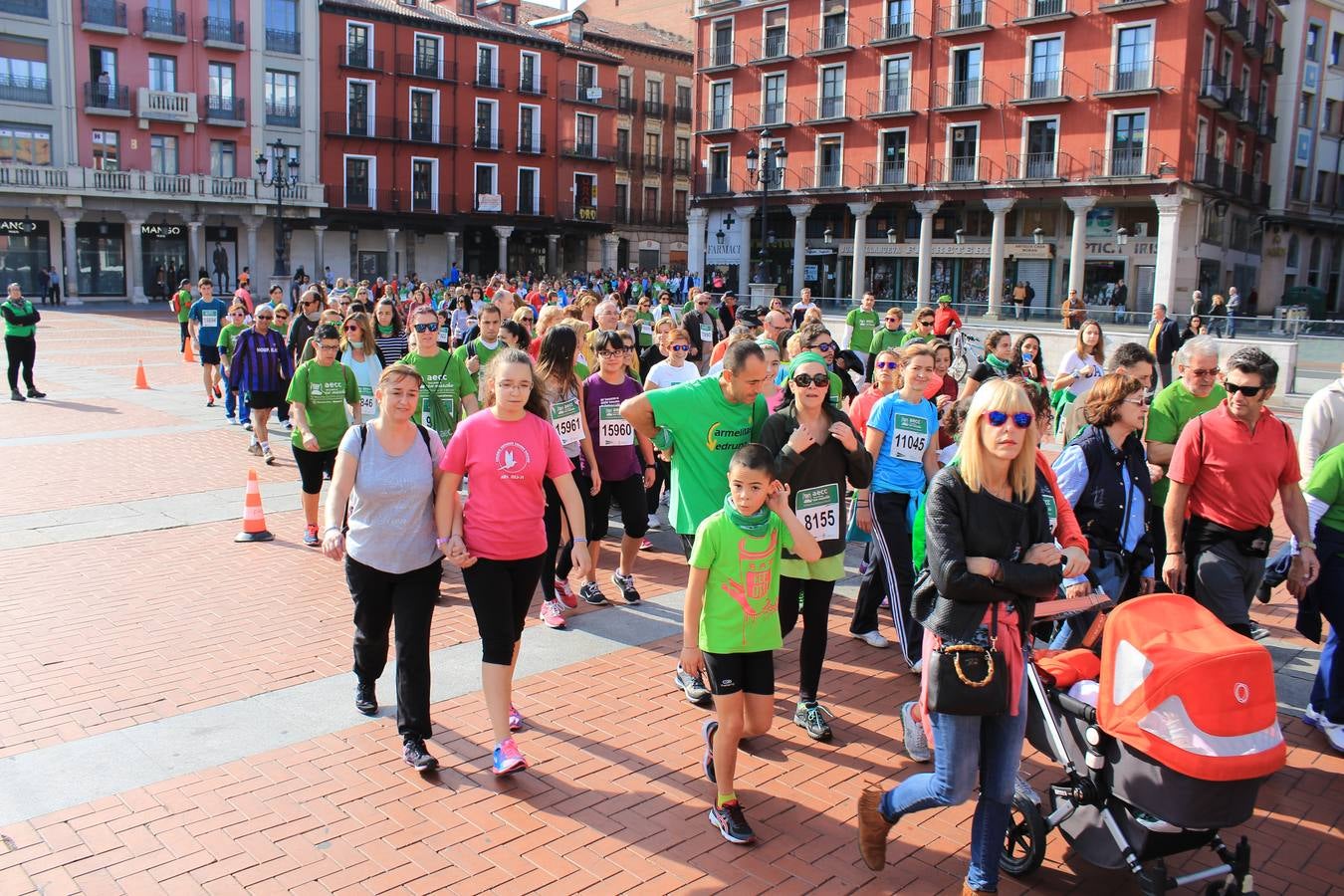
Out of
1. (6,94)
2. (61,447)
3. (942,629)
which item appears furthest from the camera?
(6,94)

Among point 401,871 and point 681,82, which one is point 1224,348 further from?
point 681,82

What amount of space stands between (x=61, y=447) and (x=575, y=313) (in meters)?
6.94

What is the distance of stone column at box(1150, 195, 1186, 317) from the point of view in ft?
122

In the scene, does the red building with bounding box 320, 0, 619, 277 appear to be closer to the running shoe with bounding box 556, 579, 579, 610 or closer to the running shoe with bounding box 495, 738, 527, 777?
the running shoe with bounding box 556, 579, 579, 610

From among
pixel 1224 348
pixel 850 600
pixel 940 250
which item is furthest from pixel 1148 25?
pixel 850 600

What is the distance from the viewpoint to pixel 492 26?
53688 mm

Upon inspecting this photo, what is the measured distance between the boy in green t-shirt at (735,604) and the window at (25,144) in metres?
46.1

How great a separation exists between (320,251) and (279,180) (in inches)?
405

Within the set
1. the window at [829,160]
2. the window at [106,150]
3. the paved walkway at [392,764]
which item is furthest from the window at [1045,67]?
the window at [106,150]

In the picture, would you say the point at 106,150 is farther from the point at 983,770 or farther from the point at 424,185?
the point at 983,770

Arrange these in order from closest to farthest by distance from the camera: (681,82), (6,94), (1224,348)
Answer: (1224,348) < (6,94) < (681,82)

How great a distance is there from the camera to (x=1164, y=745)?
11.4ft

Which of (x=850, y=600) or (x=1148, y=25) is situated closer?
(x=850, y=600)

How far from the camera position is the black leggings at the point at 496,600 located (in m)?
4.87
